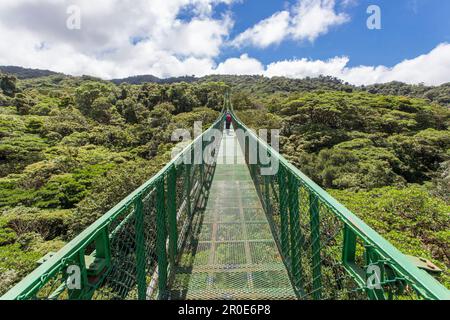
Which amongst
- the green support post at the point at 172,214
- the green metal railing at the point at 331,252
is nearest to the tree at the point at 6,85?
the green support post at the point at 172,214

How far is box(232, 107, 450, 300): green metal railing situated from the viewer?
747 millimetres

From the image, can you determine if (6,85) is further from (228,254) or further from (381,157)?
(228,254)

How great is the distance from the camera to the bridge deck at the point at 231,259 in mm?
1890

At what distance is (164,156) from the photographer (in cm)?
1128

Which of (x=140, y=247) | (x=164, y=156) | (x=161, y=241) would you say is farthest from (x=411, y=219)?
(x=164, y=156)

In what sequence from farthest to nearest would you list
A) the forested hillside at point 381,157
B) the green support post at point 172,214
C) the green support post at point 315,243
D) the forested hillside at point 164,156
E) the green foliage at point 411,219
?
1. the forested hillside at point 164,156
2. the forested hillside at point 381,157
3. the green foliage at point 411,219
4. the green support post at point 172,214
5. the green support post at point 315,243

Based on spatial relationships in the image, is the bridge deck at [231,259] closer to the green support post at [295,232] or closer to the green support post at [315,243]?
the green support post at [295,232]

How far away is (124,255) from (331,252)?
1013mm

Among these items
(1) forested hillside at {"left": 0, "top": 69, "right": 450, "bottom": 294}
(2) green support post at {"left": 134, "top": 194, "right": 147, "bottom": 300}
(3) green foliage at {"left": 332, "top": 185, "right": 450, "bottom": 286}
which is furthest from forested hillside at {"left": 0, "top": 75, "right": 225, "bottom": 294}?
(3) green foliage at {"left": 332, "top": 185, "right": 450, "bottom": 286}
